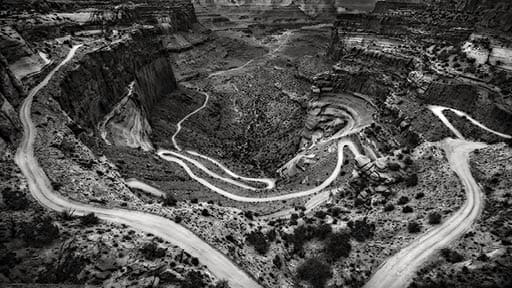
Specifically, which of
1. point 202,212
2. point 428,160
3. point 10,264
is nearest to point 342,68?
point 428,160

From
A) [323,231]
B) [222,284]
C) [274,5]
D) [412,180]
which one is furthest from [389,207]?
[274,5]

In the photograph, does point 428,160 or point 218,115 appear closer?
point 428,160

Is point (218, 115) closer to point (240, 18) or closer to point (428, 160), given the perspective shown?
point (428, 160)

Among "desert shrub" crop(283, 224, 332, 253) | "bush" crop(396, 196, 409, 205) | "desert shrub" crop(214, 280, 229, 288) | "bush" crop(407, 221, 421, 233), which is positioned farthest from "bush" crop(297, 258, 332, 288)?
"bush" crop(396, 196, 409, 205)

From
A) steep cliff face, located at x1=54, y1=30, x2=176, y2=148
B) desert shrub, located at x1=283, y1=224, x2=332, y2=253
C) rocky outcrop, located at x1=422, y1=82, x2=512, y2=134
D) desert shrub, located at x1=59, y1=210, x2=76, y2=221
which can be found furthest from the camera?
steep cliff face, located at x1=54, y1=30, x2=176, y2=148

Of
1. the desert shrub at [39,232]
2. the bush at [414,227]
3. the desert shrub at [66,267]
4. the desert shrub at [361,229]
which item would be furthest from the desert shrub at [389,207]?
the desert shrub at [39,232]

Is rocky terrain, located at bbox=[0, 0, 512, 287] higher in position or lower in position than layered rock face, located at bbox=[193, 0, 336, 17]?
lower

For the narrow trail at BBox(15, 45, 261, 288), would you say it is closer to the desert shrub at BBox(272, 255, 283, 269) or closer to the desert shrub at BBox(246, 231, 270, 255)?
the desert shrub at BBox(272, 255, 283, 269)
